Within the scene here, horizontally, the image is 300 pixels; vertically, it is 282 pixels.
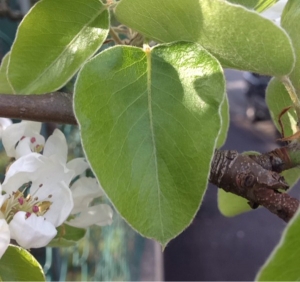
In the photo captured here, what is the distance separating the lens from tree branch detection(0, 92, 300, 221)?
289 millimetres

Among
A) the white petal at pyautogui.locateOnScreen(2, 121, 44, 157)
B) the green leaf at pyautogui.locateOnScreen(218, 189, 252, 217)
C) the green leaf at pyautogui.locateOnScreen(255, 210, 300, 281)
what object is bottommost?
the green leaf at pyautogui.locateOnScreen(218, 189, 252, 217)

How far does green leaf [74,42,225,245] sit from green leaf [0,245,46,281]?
0.32ft

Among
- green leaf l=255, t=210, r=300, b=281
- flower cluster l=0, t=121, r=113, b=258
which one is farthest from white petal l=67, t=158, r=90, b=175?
green leaf l=255, t=210, r=300, b=281

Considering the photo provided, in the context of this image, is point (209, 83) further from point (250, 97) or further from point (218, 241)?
point (250, 97)

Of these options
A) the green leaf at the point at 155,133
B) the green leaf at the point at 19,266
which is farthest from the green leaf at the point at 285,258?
the green leaf at the point at 19,266

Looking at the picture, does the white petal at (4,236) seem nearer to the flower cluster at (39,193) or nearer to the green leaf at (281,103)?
the flower cluster at (39,193)

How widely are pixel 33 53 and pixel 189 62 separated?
0.14 metres

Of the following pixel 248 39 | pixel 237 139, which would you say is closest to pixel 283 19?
pixel 248 39

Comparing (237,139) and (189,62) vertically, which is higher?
(189,62)

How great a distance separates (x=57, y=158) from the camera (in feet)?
1.15

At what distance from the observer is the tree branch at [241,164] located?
289mm

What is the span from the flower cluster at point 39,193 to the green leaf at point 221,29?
0.12 m

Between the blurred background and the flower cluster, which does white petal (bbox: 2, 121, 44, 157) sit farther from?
the blurred background

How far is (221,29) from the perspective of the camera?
0.26 m
